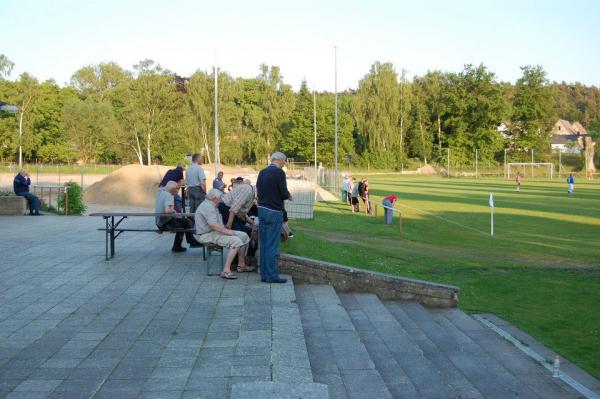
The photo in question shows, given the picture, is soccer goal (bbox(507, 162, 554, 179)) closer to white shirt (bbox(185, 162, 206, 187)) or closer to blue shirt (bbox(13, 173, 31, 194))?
blue shirt (bbox(13, 173, 31, 194))

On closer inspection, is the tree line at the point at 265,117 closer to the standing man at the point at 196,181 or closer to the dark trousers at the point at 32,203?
the dark trousers at the point at 32,203

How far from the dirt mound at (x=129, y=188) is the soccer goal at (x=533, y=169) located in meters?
63.8

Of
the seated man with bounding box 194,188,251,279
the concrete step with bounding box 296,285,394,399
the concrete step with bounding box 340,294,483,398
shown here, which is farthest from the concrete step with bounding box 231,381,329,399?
the seated man with bounding box 194,188,251,279

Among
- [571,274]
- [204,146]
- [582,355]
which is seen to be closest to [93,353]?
[582,355]

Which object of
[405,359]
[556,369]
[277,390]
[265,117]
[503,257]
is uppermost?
[265,117]

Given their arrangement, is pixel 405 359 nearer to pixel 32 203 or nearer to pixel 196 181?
pixel 196 181

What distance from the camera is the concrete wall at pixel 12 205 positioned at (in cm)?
2008

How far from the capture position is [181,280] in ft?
29.2

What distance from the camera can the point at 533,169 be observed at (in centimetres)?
8712

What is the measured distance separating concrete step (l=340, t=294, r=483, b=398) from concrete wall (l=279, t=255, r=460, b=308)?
0.68 meters

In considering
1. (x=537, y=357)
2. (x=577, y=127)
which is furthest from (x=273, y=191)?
(x=577, y=127)

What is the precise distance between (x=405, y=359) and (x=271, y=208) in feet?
9.38

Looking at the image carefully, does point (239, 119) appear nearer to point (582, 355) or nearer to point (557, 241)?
point (557, 241)

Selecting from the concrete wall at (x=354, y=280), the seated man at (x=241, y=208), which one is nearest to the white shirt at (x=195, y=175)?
the seated man at (x=241, y=208)
